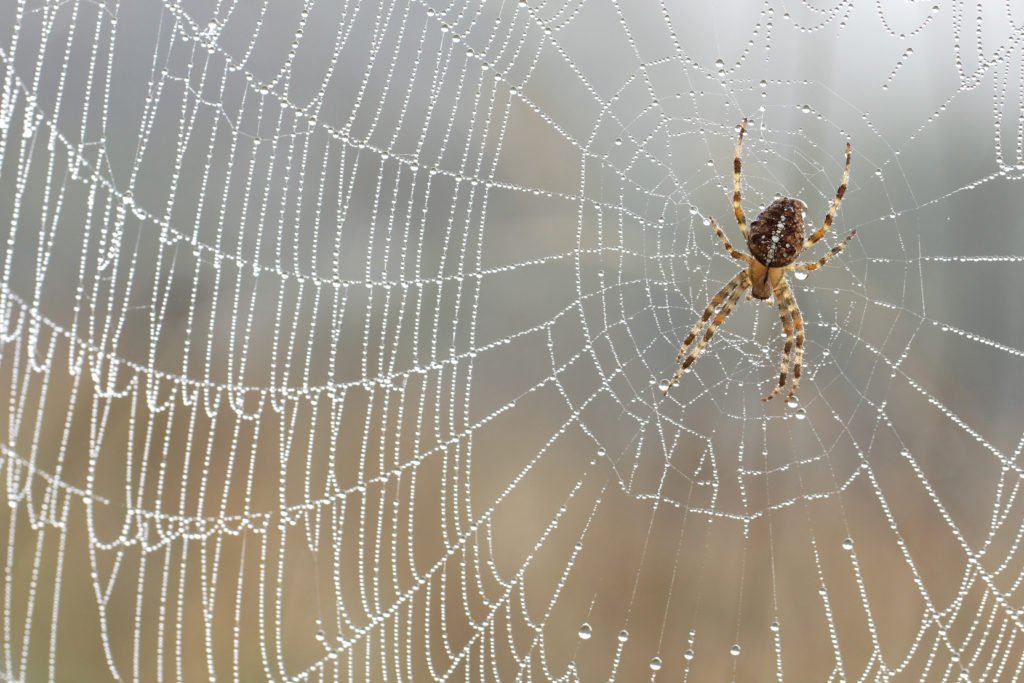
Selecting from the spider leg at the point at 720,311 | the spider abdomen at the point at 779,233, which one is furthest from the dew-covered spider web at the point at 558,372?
the spider abdomen at the point at 779,233

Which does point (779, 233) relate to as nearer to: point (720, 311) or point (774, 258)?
point (774, 258)

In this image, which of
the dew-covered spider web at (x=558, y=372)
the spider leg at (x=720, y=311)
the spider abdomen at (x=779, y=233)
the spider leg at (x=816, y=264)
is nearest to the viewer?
the spider abdomen at (x=779, y=233)

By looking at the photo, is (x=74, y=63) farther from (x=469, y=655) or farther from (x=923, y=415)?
(x=923, y=415)

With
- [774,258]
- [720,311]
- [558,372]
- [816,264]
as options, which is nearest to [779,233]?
[774,258]

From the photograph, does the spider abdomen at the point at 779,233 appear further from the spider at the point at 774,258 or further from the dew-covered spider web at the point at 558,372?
the dew-covered spider web at the point at 558,372

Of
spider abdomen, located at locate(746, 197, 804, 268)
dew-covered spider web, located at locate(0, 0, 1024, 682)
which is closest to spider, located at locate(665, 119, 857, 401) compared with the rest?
spider abdomen, located at locate(746, 197, 804, 268)

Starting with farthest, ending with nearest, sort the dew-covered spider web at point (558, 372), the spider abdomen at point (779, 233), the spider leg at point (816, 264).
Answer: the dew-covered spider web at point (558, 372), the spider leg at point (816, 264), the spider abdomen at point (779, 233)

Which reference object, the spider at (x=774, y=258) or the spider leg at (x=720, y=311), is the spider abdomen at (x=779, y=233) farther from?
the spider leg at (x=720, y=311)

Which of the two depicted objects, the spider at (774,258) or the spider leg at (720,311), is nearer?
the spider at (774,258)

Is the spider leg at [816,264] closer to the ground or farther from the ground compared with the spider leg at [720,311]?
farther from the ground
